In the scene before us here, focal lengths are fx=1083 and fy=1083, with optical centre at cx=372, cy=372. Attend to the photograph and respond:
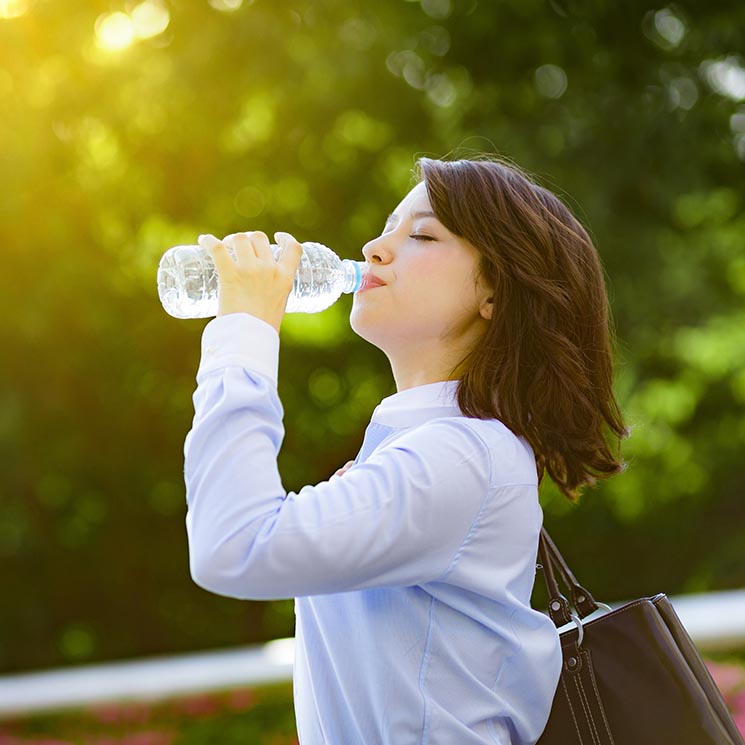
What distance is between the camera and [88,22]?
727 cm

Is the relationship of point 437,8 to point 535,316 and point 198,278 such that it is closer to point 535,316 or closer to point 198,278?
point 198,278

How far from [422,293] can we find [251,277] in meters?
0.31

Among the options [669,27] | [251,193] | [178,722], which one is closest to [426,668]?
[178,722]

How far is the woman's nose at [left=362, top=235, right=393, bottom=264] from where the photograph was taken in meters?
1.68

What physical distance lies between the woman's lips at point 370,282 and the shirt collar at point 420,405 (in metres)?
0.17

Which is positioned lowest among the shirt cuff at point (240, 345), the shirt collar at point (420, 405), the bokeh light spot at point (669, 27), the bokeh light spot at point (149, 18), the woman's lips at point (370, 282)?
the shirt collar at point (420, 405)

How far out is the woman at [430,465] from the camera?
127cm

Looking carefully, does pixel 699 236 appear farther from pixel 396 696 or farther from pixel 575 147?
pixel 396 696

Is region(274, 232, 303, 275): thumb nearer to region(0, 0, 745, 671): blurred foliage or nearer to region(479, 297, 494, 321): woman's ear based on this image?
region(479, 297, 494, 321): woman's ear

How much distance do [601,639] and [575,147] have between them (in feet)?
21.0

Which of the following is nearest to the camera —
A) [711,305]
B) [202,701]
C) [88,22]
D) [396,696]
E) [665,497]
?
[396,696]

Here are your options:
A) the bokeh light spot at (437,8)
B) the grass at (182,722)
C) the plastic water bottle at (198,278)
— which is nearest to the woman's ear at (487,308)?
the plastic water bottle at (198,278)

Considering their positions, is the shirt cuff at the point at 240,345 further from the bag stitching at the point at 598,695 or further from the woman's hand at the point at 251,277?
the bag stitching at the point at 598,695

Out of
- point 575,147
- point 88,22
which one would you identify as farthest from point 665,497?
point 88,22
